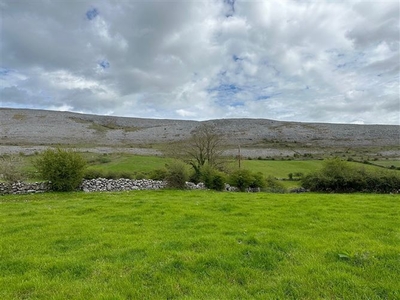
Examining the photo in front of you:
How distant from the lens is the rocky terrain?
5972cm

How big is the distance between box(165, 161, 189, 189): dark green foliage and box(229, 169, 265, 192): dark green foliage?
4725mm

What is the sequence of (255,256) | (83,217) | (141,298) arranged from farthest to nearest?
(83,217) < (255,256) < (141,298)

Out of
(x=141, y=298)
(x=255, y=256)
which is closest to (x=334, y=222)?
(x=255, y=256)

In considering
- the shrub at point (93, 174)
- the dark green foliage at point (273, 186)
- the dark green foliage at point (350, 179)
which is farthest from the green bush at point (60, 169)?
the dark green foliage at point (350, 179)

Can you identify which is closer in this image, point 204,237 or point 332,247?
point 332,247

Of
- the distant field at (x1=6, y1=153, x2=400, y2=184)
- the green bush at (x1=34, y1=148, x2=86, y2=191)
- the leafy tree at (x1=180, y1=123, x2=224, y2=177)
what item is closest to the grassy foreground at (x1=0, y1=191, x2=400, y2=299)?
the green bush at (x1=34, y1=148, x2=86, y2=191)

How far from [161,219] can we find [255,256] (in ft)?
16.3

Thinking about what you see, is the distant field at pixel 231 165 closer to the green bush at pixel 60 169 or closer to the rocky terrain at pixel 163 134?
the green bush at pixel 60 169

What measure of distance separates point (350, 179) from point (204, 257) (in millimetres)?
23356

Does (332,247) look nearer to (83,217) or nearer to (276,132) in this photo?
(83,217)

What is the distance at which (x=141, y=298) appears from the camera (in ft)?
15.1

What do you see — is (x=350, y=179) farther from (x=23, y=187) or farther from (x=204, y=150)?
(x=23, y=187)

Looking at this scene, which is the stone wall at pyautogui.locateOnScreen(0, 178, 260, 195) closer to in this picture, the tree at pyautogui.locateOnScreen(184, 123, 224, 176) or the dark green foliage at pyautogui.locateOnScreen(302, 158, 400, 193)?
the dark green foliage at pyautogui.locateOnScreen(302, 158, 400, 193)

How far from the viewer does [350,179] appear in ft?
81.6
